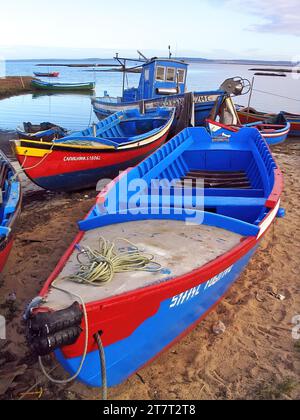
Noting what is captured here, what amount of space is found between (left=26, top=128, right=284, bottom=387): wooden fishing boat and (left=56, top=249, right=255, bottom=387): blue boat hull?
1 cm

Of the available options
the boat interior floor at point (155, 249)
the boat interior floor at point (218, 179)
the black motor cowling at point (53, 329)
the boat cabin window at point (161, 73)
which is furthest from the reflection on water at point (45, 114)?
the black motor cowling at point (53, 329)

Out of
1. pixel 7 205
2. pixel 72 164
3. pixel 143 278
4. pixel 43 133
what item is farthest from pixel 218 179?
pixel 43 133

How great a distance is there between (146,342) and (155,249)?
37.8 inches

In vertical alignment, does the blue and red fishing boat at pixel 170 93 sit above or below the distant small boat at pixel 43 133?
above

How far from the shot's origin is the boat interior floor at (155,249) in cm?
306

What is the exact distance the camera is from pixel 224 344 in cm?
416

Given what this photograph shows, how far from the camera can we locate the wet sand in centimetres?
358

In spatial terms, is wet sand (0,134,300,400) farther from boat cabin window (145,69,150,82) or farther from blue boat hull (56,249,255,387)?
boat cabin window (145,69,150,82)

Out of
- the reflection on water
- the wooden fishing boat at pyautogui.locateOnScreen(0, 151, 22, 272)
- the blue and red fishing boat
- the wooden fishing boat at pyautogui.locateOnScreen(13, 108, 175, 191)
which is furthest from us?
Result: the reflection on water

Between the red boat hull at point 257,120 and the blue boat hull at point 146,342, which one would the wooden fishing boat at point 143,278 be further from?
the red boat hull at point 257,120

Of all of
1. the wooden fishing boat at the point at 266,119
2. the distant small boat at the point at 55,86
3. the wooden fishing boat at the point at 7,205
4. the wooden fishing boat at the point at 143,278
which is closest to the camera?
the wooden fishing boat at the point at 143,278

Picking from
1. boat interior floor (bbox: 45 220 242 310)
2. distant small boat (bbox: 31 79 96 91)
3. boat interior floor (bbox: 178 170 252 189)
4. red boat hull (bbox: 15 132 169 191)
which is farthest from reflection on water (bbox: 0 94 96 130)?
boat interior floor (bbox: 45 220 242 310)

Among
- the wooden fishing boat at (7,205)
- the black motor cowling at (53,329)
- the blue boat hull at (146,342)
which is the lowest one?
the blue boat hull at (146,342)

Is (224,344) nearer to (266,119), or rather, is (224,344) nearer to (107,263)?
(107,263)
